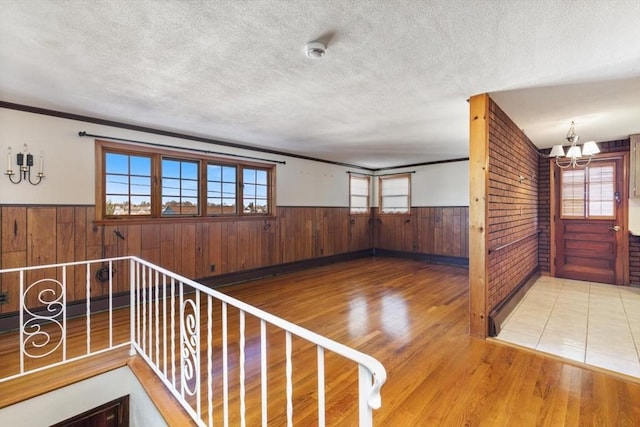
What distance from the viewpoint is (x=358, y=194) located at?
25.1 feet

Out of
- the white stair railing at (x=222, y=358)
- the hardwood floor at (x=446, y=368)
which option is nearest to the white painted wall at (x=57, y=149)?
the white stair railing at (x=222, y=358)

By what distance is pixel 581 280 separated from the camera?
5145mm

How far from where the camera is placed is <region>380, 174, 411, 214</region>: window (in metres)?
7.36

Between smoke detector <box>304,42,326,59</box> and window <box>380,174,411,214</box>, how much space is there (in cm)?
569

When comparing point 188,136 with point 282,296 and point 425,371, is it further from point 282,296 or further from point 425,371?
point 425,371

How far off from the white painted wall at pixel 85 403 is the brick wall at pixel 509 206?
3.23 m

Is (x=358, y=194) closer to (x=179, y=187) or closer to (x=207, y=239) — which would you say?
(x=207, y=239)

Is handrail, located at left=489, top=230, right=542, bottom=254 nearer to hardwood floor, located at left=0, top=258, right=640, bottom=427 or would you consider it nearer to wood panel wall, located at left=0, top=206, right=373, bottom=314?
hardwood floor, located at left=0, top=258, right=640, bottom=427

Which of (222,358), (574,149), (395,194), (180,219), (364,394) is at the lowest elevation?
(222,358)

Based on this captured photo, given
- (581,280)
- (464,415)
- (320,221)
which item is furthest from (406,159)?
(464,415)

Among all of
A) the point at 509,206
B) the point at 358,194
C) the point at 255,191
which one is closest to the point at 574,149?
the point at 509,206

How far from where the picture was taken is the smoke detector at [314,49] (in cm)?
196

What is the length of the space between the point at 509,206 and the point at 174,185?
4.52 meters

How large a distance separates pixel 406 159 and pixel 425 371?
5090 mm
